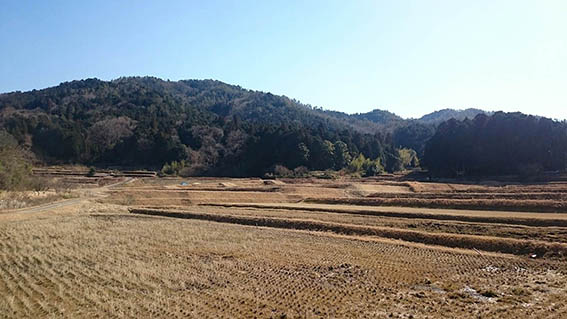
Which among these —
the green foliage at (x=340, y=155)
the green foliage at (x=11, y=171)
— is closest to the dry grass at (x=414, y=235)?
the green foliage at (x=11, y=171)

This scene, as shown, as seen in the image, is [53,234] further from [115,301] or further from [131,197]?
[131,197]

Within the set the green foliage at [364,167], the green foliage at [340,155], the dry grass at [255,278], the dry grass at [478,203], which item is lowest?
the dry grass at [255,278]

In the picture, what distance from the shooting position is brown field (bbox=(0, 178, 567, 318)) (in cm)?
1341

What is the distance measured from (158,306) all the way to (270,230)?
16.9 metres

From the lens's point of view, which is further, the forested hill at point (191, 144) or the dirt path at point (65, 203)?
the forested hill at point (191, 144)

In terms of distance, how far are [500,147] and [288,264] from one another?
7086 cm

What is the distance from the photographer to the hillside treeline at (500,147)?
74062 millimetres

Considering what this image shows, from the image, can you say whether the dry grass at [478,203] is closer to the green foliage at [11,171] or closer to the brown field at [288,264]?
the brown field at [288,264]

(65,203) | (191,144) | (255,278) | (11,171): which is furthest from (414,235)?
(191,144)

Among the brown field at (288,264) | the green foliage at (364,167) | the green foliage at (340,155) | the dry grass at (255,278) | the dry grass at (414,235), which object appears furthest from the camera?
the green foliage at (340,155)

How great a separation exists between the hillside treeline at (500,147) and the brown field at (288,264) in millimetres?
45097

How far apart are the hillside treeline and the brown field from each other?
45.1 meters

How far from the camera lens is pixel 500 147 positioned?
3066 inches

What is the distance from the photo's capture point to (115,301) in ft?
44.6
